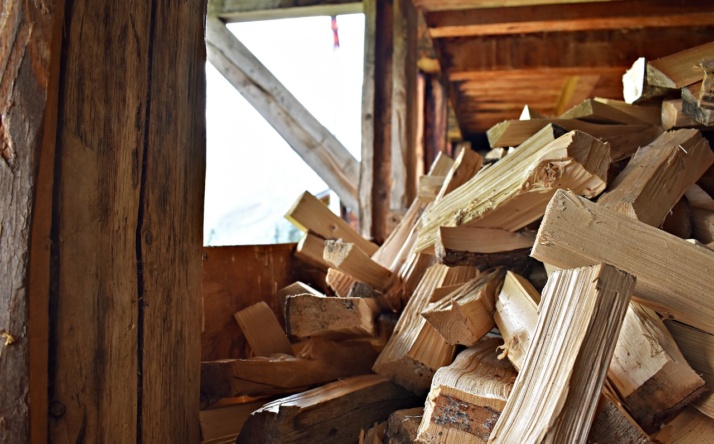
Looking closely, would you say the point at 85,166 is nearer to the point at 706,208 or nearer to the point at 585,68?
the point at 706,208

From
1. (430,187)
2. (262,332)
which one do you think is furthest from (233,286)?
(430,187)

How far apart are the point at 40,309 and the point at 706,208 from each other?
1.98m

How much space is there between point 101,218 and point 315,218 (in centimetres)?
178

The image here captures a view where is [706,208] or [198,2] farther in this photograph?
[706,208]

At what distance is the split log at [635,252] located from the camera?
1.46m

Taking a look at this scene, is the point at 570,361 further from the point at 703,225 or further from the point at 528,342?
the point at 703,225

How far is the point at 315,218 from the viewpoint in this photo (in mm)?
3213

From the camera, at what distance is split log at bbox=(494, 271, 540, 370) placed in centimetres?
172

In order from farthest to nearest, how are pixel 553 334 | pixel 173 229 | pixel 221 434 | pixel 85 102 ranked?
1. pixel 221 434
2. pixel 173 229
3. pixel 85 102
4. pixel 553 334

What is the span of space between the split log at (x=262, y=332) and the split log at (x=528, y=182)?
0.74m

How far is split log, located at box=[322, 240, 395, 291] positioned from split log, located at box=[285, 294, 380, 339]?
0.30m

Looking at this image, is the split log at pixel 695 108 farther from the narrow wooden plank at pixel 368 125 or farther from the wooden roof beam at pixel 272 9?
the wooden roof beam at pixel 272 9

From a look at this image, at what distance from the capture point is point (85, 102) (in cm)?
143

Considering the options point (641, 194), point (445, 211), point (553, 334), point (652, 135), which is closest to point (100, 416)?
point (553, 334)
